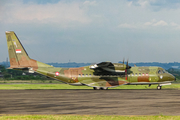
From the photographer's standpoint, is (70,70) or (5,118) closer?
(5,118)

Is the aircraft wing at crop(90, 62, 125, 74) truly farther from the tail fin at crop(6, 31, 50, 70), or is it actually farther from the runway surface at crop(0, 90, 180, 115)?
the runway surface at crop(0, 90, 180, 115)

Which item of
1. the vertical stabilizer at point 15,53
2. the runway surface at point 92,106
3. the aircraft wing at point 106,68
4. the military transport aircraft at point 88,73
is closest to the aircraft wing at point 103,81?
the military transport aircraft at point 88,73

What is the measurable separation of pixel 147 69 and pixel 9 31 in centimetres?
2288

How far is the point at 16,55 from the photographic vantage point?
134 ft

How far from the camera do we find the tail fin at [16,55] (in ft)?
134

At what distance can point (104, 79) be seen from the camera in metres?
40.8

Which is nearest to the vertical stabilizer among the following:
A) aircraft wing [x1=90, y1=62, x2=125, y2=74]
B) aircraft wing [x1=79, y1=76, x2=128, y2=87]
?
aircraft wing [x1=79, y1=76, x2=128, y2=87]

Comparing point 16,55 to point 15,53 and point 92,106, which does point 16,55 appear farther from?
point 92,106

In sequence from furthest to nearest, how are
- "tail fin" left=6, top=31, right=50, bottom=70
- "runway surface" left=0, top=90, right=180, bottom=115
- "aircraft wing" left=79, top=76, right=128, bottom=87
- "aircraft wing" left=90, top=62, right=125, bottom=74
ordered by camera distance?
"tail fin" left=6, top=31, right=50, bottom=70 → "aircraft wing" left=79, top=76, right=128, bottom=87 → "aircraft wing" left=90, top=62, right=125, bottom=74 → "runway surface" left=0, top=90, right=180, bottom=115

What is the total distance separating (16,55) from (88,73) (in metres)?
11.7

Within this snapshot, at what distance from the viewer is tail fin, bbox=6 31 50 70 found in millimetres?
40781

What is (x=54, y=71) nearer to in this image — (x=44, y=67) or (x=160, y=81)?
(x=44, y=67)

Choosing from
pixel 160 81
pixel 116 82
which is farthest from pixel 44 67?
pixel 160 81

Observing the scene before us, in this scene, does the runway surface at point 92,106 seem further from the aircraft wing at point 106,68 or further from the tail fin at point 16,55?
the tail fin at point 16,55
